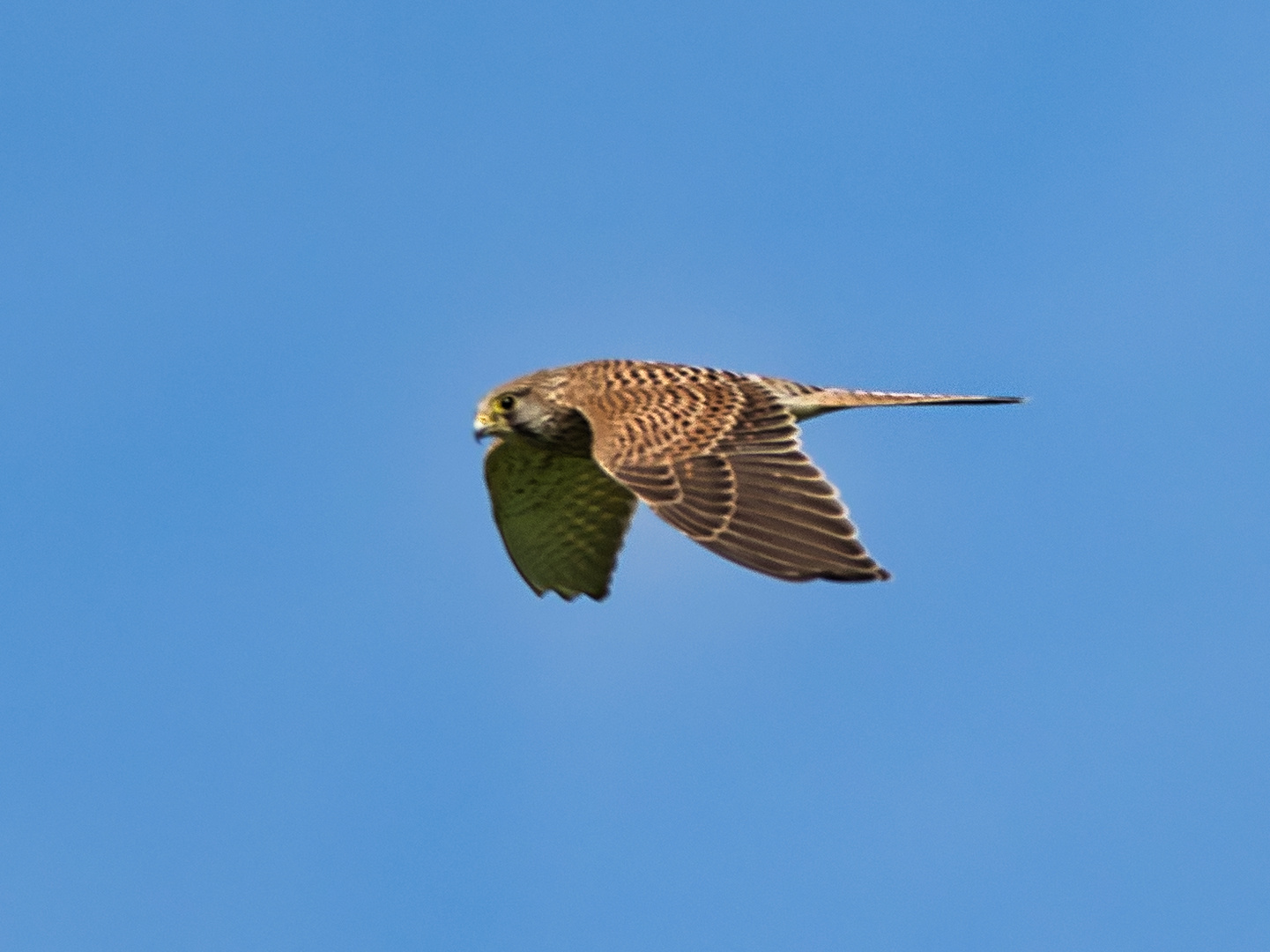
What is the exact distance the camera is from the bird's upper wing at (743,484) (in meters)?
11.2

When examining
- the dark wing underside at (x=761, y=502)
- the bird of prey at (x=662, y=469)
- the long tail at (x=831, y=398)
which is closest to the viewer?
the dark wing underside at (x=761, y=502)

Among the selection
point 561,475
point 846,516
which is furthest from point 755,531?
point 561,475

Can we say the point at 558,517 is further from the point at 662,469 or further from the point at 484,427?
the point at 662,469

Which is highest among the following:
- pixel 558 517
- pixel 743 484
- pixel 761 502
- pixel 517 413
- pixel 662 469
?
pixel 517 413

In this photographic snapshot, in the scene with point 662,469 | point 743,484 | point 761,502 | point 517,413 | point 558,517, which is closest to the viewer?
point 761,502

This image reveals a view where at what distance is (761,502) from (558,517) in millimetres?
3581

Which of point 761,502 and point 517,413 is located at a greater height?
point 517,413

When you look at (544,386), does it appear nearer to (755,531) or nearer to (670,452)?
(670,452)

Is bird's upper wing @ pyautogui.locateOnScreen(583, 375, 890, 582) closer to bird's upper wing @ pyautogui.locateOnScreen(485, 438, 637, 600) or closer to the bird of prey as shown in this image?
the bird of prey

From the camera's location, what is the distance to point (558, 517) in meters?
15.3

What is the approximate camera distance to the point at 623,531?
15.4 meters

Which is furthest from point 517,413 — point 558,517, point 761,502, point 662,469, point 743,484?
point 761,502

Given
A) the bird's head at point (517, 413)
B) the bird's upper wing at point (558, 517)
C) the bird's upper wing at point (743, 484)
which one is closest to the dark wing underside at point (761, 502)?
the bird's upper wing at point (743, 484)

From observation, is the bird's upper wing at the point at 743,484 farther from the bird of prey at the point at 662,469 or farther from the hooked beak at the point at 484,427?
the hooked beak at the point at 484,427
